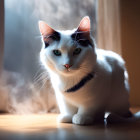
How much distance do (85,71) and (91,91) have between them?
10 centimetres

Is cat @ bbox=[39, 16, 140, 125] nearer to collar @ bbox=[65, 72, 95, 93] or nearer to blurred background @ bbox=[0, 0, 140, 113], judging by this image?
collar @ bbox=[65, 72, 95, 93]

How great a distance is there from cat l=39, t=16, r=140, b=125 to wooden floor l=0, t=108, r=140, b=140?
0.32 feet

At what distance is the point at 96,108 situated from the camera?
1.33 meters

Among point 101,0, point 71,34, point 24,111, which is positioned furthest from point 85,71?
point 101,0

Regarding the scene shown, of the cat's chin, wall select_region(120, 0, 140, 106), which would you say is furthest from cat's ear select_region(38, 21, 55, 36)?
wall select_region(120, 0, 140, 106)

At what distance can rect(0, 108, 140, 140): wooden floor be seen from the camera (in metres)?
1.05

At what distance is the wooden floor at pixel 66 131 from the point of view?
41.3 inches

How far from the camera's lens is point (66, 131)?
116cm

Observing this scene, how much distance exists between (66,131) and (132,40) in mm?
1168

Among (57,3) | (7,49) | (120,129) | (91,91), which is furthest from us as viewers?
(57,3)

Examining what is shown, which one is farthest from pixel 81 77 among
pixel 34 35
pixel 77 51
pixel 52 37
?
pixel 34 35

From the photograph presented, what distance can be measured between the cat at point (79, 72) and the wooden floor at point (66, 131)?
0.10 metres

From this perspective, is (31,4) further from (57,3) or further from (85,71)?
(85,71)

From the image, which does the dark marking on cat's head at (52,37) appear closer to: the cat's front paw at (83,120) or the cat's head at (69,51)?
the cat's head at (69,51)
